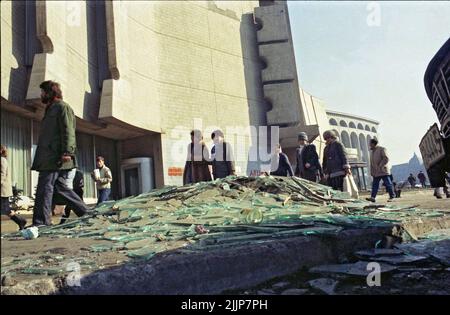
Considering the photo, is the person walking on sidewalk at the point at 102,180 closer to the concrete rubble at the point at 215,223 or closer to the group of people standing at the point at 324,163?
the concrete rubble at the point at 215,223

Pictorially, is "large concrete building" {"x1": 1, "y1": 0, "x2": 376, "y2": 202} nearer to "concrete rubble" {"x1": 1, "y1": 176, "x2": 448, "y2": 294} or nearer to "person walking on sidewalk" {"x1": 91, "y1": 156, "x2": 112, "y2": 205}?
"person walking on sidewalk" {"x1": 91, "y1": 156, "x2": 112, "y2": 205}

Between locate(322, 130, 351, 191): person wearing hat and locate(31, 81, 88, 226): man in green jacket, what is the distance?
4707mm

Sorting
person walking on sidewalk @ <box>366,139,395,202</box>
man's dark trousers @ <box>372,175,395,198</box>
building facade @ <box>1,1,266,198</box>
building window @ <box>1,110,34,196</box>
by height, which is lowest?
man's dark trousers @ <box>372,175,395,198</box>

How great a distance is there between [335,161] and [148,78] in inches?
575

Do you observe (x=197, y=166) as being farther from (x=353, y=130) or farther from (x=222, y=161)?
(x=353, y=130)

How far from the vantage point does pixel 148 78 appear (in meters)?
19.5

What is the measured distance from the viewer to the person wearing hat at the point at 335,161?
274 inches

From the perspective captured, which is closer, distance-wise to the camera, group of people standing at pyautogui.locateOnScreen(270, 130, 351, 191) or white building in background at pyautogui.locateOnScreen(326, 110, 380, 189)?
group of people standing at pyautogui.locateOnScreen(270, 130, 351, 191)

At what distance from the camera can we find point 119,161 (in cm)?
2047

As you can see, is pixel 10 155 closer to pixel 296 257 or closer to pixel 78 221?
A: pixel 78 221

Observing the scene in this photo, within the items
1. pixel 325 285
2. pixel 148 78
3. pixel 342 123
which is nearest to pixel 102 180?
pixel 325 285

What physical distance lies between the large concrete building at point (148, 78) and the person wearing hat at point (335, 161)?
33.1ft

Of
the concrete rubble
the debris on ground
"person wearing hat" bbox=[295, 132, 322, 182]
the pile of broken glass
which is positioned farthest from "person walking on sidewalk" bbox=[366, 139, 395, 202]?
the debris on ground

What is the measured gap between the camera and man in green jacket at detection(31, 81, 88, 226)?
3857 mm
